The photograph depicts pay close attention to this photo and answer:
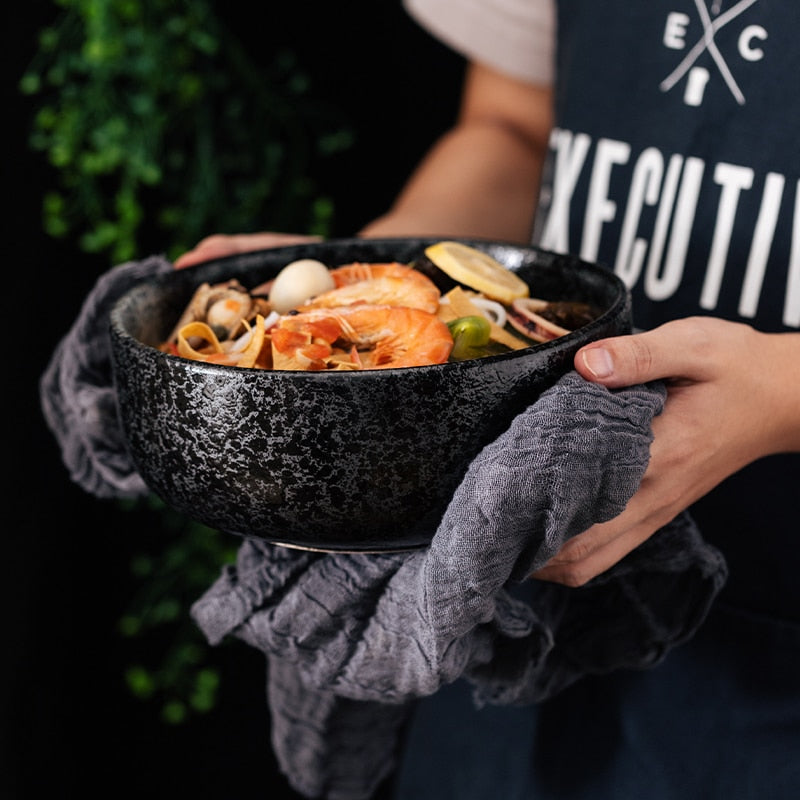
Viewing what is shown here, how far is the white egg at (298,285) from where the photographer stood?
0.64 meters

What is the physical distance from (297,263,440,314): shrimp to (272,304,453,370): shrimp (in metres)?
0.02

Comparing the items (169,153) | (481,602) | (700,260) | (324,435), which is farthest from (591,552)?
(169,153)

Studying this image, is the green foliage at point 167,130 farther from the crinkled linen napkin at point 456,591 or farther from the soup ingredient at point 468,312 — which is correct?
the soup ingredient at point 468,312

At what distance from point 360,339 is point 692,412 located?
0.66ft

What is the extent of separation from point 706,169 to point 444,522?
17.5 inches

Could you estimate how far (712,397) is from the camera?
0.57m

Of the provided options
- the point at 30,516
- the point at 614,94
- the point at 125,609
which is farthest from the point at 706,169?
the point at 125,609

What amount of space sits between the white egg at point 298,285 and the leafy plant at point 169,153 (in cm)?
74

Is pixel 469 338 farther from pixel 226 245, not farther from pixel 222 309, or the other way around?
pixel 226 245

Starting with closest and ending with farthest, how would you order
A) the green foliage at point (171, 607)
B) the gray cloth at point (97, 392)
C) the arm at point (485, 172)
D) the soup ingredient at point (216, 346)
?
the soup ingredient at point (216, 346) → the gray cloth at point (97, 392) → the arm at point (485, 172) → the green foliage at point (171, 607)

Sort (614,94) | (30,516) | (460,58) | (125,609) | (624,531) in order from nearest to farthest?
(624,531), (614,94), (30,516), (460,58), (125,609)

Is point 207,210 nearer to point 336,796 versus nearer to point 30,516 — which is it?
point 30,516

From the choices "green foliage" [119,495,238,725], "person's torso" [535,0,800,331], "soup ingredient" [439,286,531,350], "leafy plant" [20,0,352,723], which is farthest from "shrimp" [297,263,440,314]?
"green foliage" [119,495,238,725]

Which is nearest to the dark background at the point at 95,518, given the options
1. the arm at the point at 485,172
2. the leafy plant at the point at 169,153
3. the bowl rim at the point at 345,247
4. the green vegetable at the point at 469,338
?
the leafy plant at the point at 169,153
